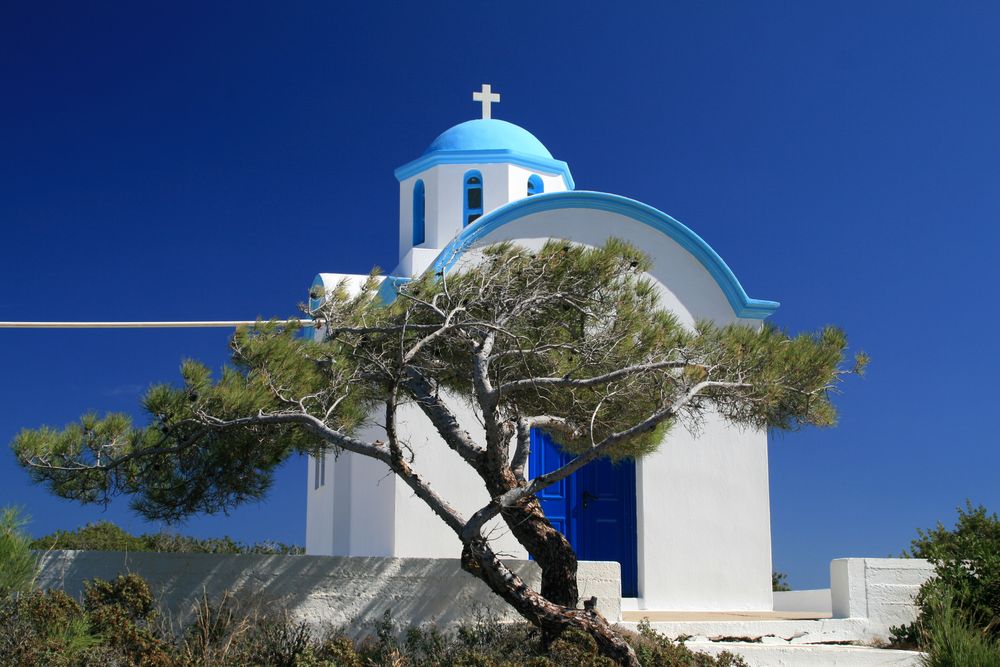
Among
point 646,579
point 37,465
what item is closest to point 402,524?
point 646,579

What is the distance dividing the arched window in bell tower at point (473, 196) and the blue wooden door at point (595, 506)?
372 cm

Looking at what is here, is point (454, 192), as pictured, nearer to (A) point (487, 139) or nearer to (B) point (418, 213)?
(B) point (418, 213)

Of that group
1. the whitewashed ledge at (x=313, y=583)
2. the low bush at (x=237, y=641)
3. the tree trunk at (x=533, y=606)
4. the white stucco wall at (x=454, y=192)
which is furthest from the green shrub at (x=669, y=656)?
the white stucco wall at (x=454, y=192)

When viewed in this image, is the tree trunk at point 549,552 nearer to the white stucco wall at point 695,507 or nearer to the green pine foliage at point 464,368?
the green pine foliage at point 464,368

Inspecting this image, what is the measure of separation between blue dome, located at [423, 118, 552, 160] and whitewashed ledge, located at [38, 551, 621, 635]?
7092 millimetres

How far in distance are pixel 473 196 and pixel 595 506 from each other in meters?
4.68

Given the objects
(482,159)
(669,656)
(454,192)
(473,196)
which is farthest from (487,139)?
(669,656)

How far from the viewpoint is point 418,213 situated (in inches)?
581

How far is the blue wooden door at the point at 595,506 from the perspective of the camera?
11875 mm

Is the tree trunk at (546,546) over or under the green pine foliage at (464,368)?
under

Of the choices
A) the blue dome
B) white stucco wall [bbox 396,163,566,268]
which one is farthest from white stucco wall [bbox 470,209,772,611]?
the blue dome

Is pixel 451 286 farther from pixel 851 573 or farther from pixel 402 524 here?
pixel 851 573

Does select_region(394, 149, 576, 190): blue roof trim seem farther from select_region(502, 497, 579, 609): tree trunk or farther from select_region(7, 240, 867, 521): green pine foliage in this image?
select_region(502, 497, 579, 609): tree trunk

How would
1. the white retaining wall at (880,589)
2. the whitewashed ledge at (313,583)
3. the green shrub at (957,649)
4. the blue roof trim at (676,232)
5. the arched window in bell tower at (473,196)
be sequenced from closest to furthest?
the green shrub at (957,649)
the whitewashed ledge at (313,583)
the white retaining wall at (880,589)
the blue roof trim at (676,232)
the arched window in bell tower at (473,196)
